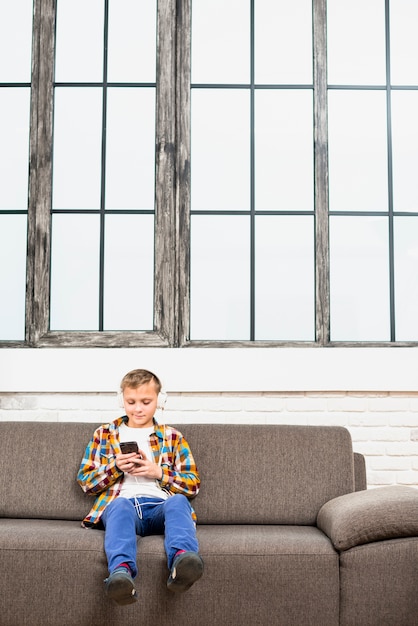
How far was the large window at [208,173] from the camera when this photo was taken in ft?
14.4

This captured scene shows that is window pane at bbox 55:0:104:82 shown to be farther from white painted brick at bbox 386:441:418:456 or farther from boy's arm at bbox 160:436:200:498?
white painted brick at bbox 386:441:418:456

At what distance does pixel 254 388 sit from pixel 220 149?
134cm

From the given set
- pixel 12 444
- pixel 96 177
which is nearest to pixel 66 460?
pixel 12 444

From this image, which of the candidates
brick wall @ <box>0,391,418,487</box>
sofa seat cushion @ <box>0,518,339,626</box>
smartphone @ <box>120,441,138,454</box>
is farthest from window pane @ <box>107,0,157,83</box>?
sofa seat cushion @ <box>0,518,339,626</box>

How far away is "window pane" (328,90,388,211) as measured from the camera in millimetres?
4457

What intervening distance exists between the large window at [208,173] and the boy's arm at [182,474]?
44.1 inches

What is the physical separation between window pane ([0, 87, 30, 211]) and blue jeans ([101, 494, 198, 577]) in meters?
2.08

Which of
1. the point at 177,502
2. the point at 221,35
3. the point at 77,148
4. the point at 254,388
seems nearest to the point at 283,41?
the point at 221,35

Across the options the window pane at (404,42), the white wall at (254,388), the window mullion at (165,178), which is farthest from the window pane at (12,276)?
the window pane at (404,42)

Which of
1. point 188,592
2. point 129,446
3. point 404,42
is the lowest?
point 188,592

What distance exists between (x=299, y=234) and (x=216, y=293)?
0.56 m

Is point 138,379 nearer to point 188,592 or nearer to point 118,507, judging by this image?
point 118,507

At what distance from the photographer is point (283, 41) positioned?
4535 millimetres

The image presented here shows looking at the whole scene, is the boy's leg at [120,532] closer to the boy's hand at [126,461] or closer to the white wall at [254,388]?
the boy's hand at [126,461]
